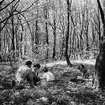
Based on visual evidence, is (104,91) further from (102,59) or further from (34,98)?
(34,98)

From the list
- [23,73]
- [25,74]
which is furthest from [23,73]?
[25,74]

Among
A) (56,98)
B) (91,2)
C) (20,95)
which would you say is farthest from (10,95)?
(91,2)

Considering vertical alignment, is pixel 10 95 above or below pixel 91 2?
below

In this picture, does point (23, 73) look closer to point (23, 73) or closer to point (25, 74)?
point (23, 73)

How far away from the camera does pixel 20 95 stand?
6.90m

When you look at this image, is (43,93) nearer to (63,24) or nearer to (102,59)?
(102,59)

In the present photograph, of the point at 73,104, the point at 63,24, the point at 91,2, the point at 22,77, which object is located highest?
the point at 91,2

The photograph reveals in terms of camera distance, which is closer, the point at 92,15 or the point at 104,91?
the point at 104,91

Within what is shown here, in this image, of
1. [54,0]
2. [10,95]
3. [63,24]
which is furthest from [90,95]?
[63,24]

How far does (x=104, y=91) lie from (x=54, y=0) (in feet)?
100

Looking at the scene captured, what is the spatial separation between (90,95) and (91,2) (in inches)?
1480

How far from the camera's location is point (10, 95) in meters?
6.96

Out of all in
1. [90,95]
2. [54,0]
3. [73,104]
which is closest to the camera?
[73,104]

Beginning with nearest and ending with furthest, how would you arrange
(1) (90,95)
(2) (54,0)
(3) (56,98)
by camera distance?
1. (3) (56,98)
2. (1) (90,95)
3. (2) (54,0)
